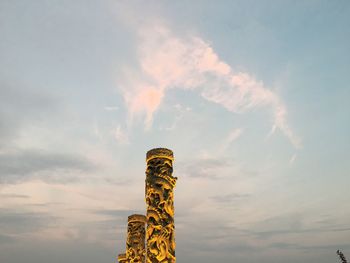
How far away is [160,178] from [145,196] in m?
0.66

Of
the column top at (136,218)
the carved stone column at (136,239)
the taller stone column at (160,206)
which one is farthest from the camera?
the column top at (136,218)

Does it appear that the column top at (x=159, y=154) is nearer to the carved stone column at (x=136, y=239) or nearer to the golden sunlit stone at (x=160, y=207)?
the golden sunlit stone at (x=160, y=207)

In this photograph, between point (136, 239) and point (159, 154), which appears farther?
point (136, 239)

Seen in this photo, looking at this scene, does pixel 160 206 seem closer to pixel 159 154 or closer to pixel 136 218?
pixel 159 154

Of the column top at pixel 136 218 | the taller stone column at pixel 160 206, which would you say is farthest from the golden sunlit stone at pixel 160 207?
the column top at pixel 136 218

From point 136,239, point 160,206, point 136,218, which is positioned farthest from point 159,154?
point 136,239

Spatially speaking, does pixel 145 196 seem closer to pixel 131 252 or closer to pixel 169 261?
pixel 169 261

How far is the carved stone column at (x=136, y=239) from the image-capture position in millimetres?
13461

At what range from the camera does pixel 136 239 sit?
13492 millimetres

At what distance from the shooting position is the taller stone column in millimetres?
7246

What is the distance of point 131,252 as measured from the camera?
13555 mm

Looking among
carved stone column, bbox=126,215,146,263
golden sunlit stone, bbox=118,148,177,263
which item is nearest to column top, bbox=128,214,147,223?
carved stone column, bbox=126,215,146,263

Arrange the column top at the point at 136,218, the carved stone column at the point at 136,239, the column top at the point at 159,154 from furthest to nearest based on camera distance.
Result: the column top at the point at 136,218 < the carved stone column at the point at 136,239 < the column top at the point at 159,154

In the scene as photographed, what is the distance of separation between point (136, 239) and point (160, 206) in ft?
22.1
